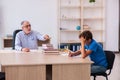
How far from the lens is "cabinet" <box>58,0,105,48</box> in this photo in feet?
27.2

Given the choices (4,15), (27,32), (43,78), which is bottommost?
(43,78)

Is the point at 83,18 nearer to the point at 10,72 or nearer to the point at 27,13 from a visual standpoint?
the point at 27,13

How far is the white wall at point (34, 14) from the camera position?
7980 millimetres

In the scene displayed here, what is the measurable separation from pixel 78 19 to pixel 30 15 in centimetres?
150

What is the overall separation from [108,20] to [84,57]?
5.07 metres

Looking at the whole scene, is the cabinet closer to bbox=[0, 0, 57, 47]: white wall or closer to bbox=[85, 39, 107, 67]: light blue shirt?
bbox=[0, 0, 57, 47]: white wall

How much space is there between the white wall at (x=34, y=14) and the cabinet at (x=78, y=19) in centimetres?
22

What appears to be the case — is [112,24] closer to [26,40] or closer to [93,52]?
[26,40]

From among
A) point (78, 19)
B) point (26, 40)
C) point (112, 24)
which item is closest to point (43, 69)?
point (26, 40)

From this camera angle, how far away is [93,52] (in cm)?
390

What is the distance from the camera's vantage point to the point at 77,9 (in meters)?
8.45

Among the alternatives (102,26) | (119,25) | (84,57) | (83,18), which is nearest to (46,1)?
(83,18)

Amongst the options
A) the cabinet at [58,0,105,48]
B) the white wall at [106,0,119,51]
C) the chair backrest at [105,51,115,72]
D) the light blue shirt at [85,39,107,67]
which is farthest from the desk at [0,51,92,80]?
the white wall at [106,0,119,51]

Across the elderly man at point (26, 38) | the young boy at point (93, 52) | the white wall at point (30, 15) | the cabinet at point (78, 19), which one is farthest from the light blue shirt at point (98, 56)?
the white wall at point (30, 15)
